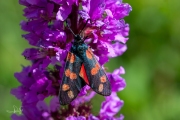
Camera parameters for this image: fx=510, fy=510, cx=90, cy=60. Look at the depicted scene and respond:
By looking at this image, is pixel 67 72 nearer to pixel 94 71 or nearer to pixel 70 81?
pixel 70 81

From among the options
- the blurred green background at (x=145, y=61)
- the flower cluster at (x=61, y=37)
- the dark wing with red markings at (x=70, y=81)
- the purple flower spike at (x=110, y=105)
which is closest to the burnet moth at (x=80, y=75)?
the dark wing with red markings at (x=70, y=81)

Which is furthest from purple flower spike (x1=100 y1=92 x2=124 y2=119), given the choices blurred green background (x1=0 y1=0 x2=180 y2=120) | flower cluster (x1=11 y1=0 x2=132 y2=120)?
blurred green background (x1=0 y1=0 x2=180 y2=120)

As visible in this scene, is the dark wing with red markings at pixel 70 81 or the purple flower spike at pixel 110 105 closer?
the dark wing with red markings at pixel 70 81

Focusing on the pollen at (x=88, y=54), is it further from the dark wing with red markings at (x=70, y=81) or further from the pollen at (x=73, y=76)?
the pollen at (x=73, y=76)

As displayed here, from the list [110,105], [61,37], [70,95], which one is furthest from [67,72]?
[110,105]

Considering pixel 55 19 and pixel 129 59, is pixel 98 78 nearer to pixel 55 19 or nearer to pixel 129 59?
pixel 55 19

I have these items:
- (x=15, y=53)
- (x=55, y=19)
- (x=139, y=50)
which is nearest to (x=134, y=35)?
(x=139, y=50)

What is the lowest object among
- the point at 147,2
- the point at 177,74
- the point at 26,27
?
the point at 177,74
